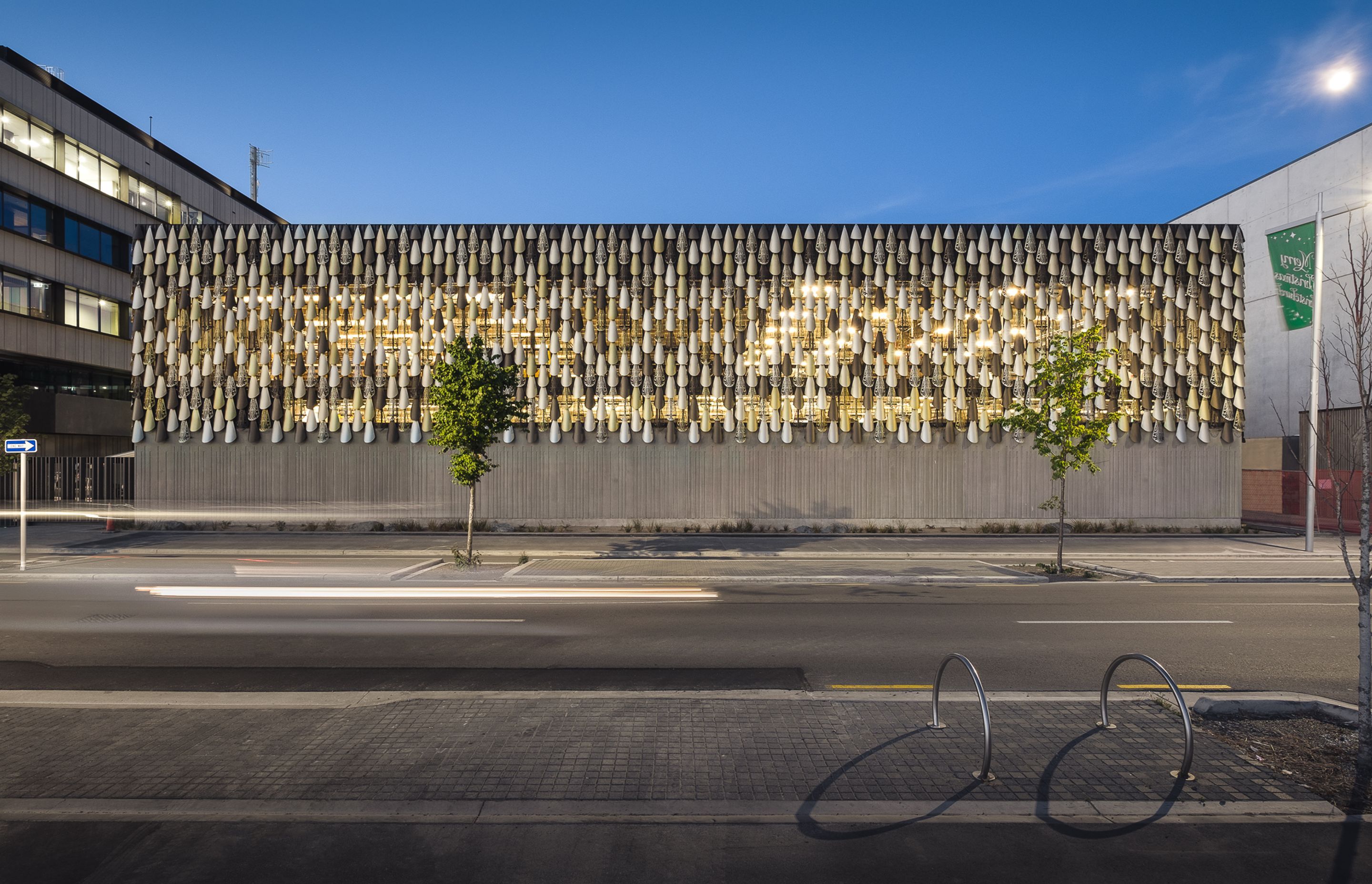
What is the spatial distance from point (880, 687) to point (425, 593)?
1017 centimetres

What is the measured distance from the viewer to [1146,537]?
24250 mm

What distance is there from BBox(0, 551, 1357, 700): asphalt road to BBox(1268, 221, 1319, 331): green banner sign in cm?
988

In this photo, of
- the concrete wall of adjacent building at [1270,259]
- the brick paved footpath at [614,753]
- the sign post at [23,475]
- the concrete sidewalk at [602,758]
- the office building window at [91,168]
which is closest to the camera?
the concrete sidewalk at [602,758]

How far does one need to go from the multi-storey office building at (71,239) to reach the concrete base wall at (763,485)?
13.5 meters

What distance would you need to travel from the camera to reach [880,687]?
25.9 feet

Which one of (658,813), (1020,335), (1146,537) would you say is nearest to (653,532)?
(1020,335)

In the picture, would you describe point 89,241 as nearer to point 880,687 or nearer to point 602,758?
point 602,758

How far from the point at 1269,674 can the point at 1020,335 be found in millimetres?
20038

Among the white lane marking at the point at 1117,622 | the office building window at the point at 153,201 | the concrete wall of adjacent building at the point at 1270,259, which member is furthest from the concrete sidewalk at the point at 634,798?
the office building window at the point at 153,201

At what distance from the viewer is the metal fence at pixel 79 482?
27000 mm

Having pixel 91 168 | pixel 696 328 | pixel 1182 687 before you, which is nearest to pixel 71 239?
pixel 91 168

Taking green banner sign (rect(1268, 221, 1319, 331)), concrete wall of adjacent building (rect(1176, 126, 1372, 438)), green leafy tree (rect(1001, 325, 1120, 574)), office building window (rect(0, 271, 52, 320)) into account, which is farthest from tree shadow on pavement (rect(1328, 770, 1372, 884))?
office building window (rect(0, 271, 52, 320))

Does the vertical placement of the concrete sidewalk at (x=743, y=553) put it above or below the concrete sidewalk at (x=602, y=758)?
below

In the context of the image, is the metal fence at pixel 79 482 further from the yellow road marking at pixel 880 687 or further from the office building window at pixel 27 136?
the yellow road marking at pixel 880 687
